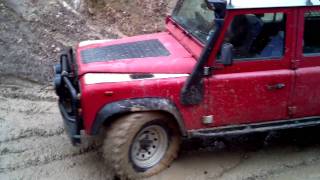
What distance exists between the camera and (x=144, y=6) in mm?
9602

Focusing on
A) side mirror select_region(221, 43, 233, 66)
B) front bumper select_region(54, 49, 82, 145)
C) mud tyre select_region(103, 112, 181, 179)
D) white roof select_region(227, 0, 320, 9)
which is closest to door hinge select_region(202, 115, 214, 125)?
mud tyre select_region(103, 112, 181, 179)

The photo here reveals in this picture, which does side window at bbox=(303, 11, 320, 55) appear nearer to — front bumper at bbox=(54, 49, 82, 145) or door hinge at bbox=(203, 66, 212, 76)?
door hinge at bbox=(203, 66, 212, 76)

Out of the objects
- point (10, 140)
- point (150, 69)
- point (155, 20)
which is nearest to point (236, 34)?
point (150, 69)

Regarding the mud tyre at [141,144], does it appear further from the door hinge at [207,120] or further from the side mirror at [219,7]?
the side mirror at [219,7]

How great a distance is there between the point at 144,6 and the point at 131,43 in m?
4.13

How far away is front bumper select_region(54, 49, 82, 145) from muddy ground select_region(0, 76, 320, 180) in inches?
20.6

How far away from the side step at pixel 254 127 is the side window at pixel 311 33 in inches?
32.2

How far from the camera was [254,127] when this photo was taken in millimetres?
5293

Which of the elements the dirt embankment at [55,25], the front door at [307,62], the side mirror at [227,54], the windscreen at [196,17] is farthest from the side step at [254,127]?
the dirt embankment at [55,25]

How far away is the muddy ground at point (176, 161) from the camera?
5297 mm

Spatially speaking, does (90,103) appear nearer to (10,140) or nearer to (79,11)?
(10,140)

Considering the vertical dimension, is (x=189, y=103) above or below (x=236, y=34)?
below

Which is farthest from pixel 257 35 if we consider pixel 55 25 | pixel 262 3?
pixel 55 25

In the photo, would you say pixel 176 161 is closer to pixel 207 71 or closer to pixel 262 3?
pixel 207 71
